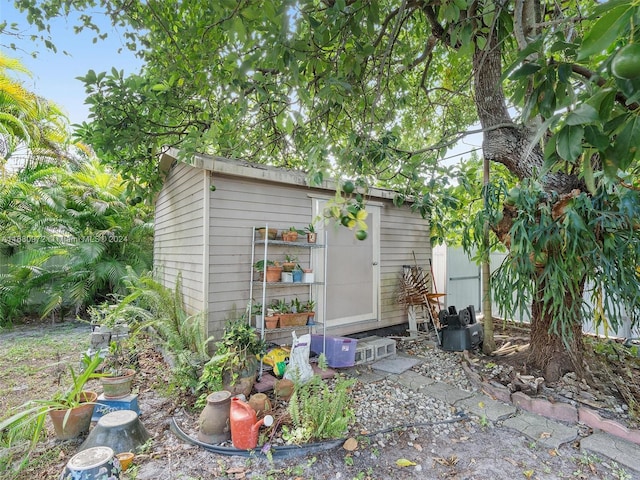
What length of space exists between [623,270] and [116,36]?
5.13 metres

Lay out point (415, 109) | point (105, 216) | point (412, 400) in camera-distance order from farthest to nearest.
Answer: point (105, 216), point (415, 109), point (412, 400)

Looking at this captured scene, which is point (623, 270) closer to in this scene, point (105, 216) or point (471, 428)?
point (471, 428)

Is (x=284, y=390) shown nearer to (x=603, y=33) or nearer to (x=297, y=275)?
(x=297, y=275)

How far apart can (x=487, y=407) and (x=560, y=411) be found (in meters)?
0.56

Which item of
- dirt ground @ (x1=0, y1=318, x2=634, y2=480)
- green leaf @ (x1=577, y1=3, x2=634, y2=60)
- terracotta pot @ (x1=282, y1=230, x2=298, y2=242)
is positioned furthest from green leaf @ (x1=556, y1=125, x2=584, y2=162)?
terracotta pot @ (x1=282, y1=230, x2=298, y2=242)

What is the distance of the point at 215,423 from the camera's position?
96.4 inches

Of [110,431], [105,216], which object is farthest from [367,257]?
[105,216]

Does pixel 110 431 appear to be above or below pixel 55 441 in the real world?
above

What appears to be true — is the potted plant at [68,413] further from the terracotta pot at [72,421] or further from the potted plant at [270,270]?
the potted plant at [270,270]

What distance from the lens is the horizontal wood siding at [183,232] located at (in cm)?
388

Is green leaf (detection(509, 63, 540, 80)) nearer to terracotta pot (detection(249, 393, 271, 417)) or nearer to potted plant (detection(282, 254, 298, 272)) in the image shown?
terracotta pot (detection(249, 393, 271, 417))

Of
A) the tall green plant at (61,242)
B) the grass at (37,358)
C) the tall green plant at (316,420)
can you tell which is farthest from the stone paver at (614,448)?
the tall green plant at (61,242)

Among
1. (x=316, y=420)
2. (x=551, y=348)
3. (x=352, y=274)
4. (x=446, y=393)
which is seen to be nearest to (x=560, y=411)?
(x=551, y=348)

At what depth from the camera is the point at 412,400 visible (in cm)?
317
